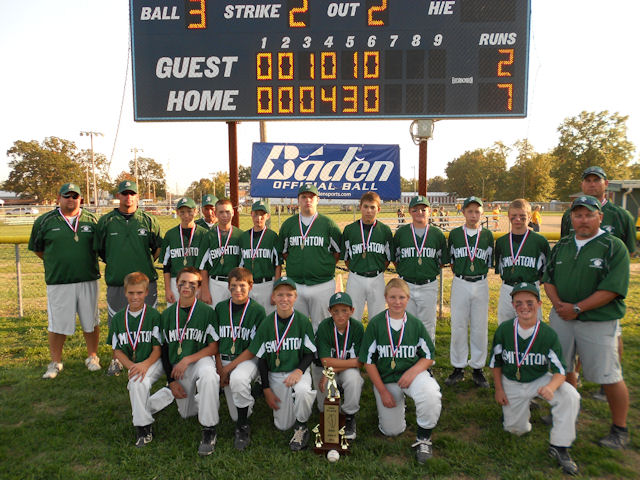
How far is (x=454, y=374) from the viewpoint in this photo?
472 centimetres

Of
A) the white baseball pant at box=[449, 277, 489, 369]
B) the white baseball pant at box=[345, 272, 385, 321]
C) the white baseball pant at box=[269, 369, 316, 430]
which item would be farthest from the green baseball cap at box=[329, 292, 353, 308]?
the white baseball pant at box=[449, 277, 489, 369]

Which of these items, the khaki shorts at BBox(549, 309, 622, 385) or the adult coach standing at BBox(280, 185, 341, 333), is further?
the adult coach standing at BBox(280, 185, 341, 333)

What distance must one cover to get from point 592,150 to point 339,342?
2339 inches

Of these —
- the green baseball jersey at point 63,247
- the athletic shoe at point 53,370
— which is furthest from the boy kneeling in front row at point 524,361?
the athletic shoe at point 53,370

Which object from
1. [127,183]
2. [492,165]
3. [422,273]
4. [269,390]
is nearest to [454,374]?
[422,273]

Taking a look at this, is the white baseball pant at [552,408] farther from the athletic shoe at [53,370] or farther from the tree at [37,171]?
the tree at [37,171]

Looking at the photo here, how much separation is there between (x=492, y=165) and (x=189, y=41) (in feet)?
246

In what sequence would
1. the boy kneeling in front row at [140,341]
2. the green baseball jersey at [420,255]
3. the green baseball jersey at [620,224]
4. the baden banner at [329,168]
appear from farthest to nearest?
the baden banner at [329,168] < the green baseball jersey at [420,255] < the green baseball jersey at [620,224] < the boy kneeling in front row at [140,341]

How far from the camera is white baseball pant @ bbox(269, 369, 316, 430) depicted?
3.57 meters

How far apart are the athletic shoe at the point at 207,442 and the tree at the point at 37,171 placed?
7143cm

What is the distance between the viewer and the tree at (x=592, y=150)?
50906 millimetres

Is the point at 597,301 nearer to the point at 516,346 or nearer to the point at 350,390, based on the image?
the point at 516,346

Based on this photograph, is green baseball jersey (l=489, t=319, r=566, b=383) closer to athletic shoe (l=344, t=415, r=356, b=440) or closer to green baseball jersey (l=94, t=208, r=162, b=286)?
athletic shoe (l=344, t=415, r=356, b=440)

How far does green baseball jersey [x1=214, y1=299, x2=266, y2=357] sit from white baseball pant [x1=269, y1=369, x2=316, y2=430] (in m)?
0.41
